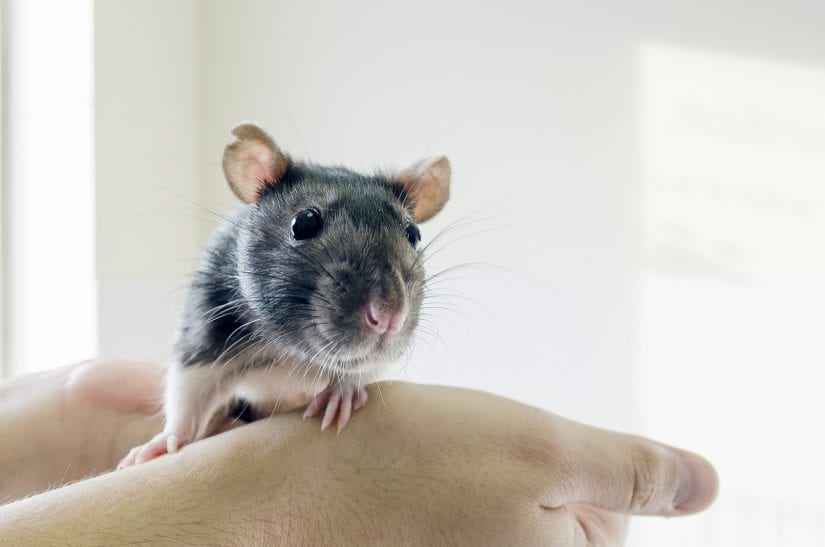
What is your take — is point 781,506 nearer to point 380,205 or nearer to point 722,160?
point 722,160

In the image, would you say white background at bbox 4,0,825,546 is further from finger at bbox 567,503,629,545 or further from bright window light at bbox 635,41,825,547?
finger at bbox 567,503,629,545

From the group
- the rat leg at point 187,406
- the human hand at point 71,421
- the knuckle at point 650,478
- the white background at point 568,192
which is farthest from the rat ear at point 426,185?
the white background at point 568,192

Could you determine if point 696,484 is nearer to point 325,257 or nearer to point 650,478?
point 650,478

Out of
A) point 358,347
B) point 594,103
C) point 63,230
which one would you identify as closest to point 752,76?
point 594,103

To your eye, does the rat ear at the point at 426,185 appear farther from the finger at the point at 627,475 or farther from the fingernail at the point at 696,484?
the fingernail at the point at 696,484

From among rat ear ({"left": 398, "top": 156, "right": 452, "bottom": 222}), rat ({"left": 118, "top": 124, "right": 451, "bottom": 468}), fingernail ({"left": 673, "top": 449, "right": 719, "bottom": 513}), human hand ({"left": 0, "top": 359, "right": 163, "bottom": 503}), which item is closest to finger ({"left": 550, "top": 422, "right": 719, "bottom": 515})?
fingernail ({"left": 673, "top": 449, "right": 719, "bottom": 513})
